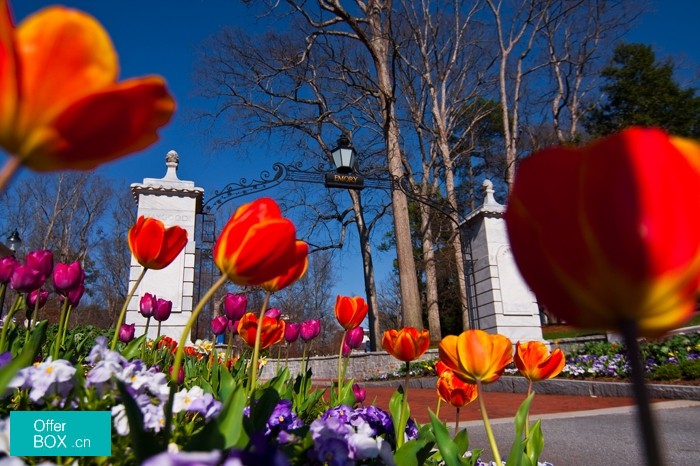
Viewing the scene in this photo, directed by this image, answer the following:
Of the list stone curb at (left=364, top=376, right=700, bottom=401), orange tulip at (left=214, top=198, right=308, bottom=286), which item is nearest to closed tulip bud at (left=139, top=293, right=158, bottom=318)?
orange tulip at (left=214, top=198, right=308, bottom=286)

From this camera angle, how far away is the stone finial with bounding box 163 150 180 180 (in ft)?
32.2

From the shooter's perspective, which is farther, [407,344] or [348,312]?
[348,312]

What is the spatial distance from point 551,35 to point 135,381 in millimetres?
24233

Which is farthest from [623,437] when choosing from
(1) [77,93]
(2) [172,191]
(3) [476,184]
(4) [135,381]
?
(3) [476,184]

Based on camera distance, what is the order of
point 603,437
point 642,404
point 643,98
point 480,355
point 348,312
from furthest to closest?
point 643,98 < point 603,437 < point 348,312 < point 480,355 < point 642,404

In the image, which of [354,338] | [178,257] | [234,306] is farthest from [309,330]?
[178,257]

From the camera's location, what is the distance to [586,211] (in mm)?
415

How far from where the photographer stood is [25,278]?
5.85 ft

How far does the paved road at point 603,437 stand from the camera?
9.31ft

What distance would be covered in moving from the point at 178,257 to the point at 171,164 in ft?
6.98

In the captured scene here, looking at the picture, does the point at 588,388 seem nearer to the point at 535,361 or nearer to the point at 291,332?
the point at 291,332

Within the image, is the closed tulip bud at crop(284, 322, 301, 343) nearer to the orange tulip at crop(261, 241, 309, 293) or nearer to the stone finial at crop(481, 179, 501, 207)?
the orange tulip at crop(261, 241, 309, 293)

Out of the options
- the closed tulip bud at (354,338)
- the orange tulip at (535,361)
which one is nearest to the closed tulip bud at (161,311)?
the closed tulip bud at (354,338)

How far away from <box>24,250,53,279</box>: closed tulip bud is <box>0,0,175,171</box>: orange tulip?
1.64 m
